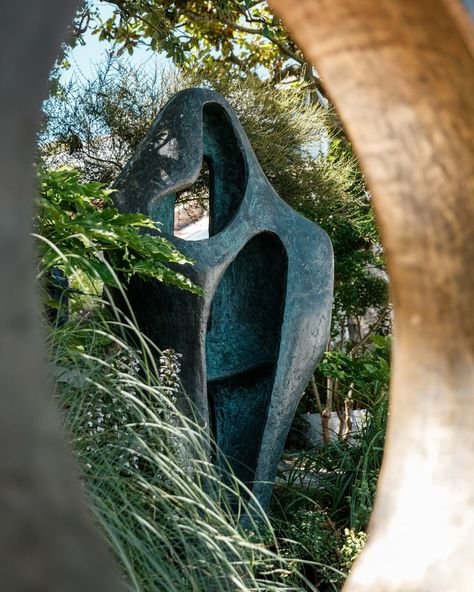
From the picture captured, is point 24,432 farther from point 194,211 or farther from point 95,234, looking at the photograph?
point 194,211

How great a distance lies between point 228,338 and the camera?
15.7ft

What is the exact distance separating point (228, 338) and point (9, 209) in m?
4.13

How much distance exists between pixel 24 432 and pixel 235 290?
13.9 ft

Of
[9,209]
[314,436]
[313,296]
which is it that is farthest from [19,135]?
[314,436]

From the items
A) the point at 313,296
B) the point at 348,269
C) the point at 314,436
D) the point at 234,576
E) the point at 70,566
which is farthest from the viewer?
the point at 348,269

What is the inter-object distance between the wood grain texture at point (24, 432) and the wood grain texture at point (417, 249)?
584 mm

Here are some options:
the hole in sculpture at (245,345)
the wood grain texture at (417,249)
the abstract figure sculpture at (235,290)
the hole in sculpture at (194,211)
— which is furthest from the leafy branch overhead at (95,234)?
the hole in sculpture at (194,211)

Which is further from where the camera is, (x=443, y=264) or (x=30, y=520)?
(x=443, y=264)

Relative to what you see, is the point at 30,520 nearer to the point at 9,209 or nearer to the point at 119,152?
the point at 9,209

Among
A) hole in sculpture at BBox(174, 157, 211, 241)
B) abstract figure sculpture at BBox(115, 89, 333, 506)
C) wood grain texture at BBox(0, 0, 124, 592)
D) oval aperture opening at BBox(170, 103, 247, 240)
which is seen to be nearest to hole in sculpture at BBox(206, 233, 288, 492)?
abstract figure sculpture at BBox(115, 89, 333, 506)

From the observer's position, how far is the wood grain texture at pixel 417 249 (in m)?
1.16

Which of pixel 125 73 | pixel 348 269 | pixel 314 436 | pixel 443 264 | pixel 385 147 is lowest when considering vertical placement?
pixel 314 436

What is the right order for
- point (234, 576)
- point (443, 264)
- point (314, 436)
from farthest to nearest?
point (314, 436) → point (234, 576) → point (443, 264)

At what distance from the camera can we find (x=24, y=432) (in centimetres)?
62
